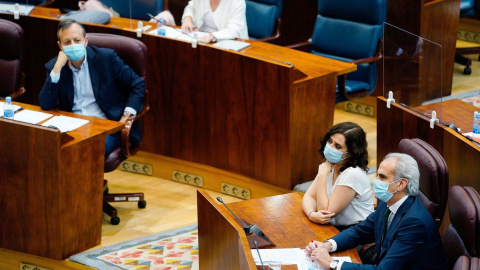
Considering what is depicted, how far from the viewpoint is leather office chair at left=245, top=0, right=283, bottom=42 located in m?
5.60

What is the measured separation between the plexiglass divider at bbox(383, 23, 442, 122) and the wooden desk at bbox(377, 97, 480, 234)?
8cm

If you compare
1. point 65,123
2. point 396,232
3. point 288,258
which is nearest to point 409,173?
point 396,232

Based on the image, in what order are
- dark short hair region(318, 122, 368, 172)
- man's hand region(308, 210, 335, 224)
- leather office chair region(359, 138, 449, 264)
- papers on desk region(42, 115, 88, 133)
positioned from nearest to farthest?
leather office chair region(359, 138, 449, 264) < man's hand region(308, 210, 335, 224) < dark short hair region(318, 122, 368, 172) < papers on desk region(42, 115, 88, 133)

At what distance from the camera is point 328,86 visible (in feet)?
15.1

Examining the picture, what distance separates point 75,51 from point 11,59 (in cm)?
66

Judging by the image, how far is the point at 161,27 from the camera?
506 cm

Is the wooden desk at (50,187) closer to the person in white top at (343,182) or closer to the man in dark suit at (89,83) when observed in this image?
the man in dark suit at (89,83)

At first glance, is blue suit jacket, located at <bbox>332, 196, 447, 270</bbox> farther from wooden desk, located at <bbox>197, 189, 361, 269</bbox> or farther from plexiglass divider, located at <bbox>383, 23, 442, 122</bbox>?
plexiglass divider, located at <bbox>383, 23, 442, 122</bbox>

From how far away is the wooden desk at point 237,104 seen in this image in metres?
4.46

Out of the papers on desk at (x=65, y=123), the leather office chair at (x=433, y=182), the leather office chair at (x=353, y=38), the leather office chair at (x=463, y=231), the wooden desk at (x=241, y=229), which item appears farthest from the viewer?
the leather office chair at (x=353, y=38)

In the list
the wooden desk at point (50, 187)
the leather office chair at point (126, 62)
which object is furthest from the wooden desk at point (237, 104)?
the wooden desk at point (50, 187)

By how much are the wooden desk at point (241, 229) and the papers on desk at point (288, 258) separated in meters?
0.04

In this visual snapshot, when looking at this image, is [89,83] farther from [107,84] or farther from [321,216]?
[321,216]

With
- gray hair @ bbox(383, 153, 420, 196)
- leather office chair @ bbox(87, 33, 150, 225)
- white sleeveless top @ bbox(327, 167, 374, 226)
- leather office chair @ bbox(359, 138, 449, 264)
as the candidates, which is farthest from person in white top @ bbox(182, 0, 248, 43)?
gray hair @ bbox(383, 153, 420, 196)
